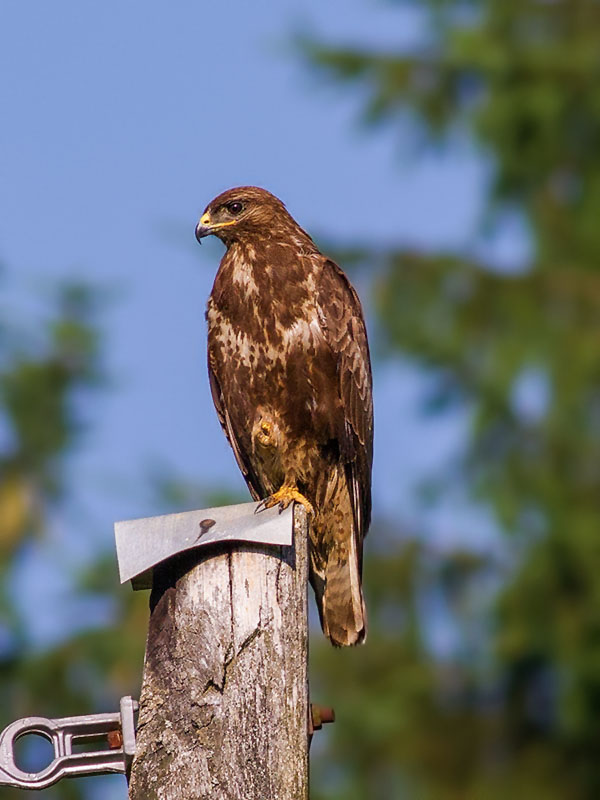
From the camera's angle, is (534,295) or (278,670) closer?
(278,670)

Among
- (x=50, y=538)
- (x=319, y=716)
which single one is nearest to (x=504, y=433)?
(x=50, y=538)

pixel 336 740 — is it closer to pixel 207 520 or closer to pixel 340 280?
pixel 340 280

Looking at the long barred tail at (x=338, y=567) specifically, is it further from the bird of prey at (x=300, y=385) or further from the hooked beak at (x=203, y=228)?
the hooked beak at (x=203, y=228)

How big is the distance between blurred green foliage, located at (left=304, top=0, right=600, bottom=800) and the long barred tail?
557 cm

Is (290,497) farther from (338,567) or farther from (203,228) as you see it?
(203,228)

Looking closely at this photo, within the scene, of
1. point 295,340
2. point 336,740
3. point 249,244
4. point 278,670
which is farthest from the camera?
point 336,740

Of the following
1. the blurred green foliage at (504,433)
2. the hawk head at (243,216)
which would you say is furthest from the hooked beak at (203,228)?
the blurred green foliage at (504,433)

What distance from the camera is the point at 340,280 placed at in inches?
233

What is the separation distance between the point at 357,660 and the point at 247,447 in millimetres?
6964

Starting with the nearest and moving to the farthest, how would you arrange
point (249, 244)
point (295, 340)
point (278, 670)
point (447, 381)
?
1. point (278, 670)
2. point (295, 340)
3. point (249, 244)
4. point (447, 381)

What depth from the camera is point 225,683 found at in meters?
3.40

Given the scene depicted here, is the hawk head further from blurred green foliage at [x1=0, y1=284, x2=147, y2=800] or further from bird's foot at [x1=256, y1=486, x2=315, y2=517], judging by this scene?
blurred green foliage at [x1=0, y1=284, x2=147, y2=800]

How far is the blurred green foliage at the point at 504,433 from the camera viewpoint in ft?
37.9

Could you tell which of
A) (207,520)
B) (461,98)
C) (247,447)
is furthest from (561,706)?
(207,520)
